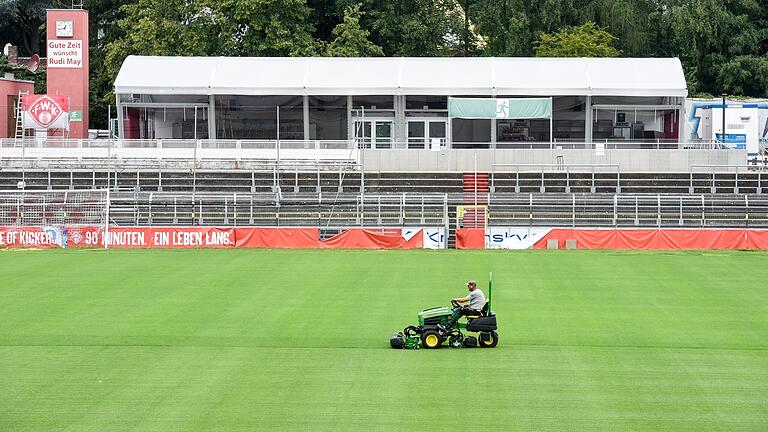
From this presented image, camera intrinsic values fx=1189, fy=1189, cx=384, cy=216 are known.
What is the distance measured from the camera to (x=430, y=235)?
158 feet

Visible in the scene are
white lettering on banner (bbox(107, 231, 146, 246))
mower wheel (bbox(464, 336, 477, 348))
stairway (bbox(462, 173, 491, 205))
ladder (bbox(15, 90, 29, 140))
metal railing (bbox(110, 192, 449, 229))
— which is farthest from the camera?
ladder (bbox(15, 90, 29, 140))

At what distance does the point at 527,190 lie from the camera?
2197 inches

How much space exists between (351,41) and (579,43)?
13.7m

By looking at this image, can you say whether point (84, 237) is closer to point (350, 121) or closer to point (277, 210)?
point (277, 210)

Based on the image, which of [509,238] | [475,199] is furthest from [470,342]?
[475,199]

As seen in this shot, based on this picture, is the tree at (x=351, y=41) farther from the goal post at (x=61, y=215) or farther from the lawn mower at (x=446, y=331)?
the lawn mower at (x=446, y=331)

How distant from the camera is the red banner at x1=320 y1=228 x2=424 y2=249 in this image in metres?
47.9

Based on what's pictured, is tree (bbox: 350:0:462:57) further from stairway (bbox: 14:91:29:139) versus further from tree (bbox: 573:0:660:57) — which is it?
stairway (bbox: 14:91:29:139)

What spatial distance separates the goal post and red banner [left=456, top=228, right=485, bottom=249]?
14159 millimetres

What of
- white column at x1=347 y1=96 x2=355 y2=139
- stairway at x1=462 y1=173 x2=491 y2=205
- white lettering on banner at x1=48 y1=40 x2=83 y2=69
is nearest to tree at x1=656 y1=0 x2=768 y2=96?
white column at x1=347 y1=96 x2=355 y2=139

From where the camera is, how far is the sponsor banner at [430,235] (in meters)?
48.1

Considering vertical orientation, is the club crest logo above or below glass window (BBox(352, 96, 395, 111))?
below

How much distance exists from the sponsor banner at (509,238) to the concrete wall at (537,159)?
10.0m

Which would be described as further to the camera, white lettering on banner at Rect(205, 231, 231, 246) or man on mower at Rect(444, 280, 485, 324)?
white lettering on banner at Rect(205, 231, 231, 246)
